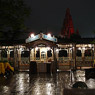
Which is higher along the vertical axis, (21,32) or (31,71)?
(21,32)

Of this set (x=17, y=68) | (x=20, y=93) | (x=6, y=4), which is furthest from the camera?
(x=17, y=68)

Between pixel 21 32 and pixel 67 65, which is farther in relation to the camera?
pixel 67 65

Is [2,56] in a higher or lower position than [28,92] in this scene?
higher

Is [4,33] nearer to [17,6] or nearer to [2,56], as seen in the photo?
[17,6]

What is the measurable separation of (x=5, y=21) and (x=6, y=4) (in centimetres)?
41

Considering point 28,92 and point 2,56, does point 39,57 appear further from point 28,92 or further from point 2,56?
point 28,92

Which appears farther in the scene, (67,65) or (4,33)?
(67,65)

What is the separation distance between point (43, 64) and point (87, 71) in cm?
498

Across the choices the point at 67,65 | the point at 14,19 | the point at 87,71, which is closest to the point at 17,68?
the point at 67,65

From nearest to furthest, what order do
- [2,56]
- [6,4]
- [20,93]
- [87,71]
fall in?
[6,4], [20,93], [87,71], [2,56]

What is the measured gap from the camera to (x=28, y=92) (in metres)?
10.5

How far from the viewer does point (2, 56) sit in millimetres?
25703

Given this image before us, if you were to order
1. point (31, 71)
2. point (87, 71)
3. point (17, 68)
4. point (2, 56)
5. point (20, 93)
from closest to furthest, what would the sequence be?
point (20, 93) → point (87, 71) → point (31, 71) → point (17, 68) → point (2, 56)

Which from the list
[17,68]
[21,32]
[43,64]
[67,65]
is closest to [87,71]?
[43,64]
